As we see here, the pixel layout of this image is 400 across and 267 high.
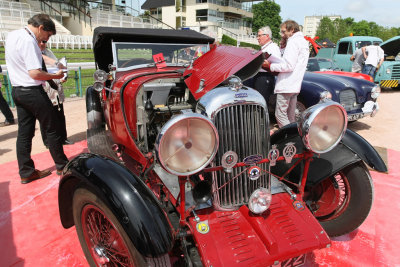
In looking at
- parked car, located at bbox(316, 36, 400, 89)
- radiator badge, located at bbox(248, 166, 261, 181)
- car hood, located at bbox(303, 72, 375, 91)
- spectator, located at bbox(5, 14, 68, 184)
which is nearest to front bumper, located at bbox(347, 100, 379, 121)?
car hood, located at bbox(303, 72, 375, 91)

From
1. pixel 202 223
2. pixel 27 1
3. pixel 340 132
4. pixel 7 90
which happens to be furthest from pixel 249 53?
pixel 27 1

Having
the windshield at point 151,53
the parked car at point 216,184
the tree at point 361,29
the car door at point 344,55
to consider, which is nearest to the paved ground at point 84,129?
the windshield at point 151,53

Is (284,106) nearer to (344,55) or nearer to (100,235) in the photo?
(100,235)

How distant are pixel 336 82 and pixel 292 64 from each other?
2.24 meters

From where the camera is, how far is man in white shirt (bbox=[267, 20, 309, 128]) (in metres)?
3.50

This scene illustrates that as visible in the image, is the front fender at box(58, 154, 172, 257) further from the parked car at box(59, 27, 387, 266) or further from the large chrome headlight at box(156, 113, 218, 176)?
the large chrome headlight at box(156, 113, 218, 176)

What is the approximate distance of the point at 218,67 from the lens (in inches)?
88.0

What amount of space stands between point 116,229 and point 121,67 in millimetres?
2327

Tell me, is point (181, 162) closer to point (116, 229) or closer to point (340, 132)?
point (116, 229)

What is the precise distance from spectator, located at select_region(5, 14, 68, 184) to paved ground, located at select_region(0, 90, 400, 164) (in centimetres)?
107

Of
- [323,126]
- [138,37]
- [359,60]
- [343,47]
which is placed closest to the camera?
[323,126]

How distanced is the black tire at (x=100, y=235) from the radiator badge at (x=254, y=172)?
86cm

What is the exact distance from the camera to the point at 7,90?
21.1 ft

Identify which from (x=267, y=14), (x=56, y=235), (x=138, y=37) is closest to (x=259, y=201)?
(x=56, y=235)
